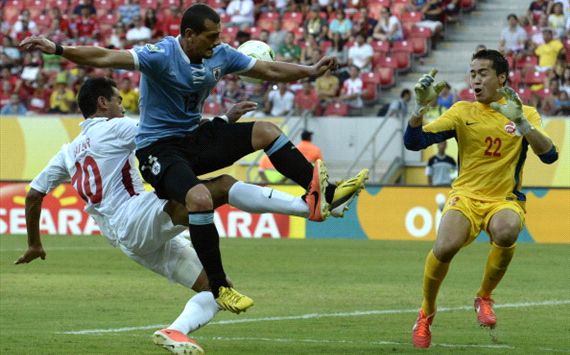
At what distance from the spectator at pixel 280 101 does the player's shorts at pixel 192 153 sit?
57.3 ft

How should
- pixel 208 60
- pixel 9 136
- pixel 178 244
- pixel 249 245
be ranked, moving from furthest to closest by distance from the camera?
pixel 9 136 → pixel 249 245 → pixel 178 244 → pixel 208 60

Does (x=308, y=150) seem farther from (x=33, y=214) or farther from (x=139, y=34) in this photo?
(x=33, y=214)

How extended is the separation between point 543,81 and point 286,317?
14.3 meters

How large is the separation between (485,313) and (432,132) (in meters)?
1.50

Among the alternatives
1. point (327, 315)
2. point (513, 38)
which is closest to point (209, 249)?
point (327, 315)

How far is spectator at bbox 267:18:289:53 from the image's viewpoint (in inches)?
1110

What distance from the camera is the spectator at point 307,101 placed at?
26531 millimetres

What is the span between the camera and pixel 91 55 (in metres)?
8.68

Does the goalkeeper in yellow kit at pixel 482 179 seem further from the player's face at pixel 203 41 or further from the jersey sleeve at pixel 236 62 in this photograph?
the player's face at pixel 203 41

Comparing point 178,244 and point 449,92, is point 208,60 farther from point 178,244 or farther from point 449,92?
point 449,92

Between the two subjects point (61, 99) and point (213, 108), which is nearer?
point (213, 108)

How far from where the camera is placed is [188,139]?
31.0ft

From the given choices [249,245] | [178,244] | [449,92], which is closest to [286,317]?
[178,244]

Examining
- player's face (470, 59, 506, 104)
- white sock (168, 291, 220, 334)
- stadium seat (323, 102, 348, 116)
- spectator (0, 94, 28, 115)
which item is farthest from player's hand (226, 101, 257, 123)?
spectator (0, 94, 28, 115)
